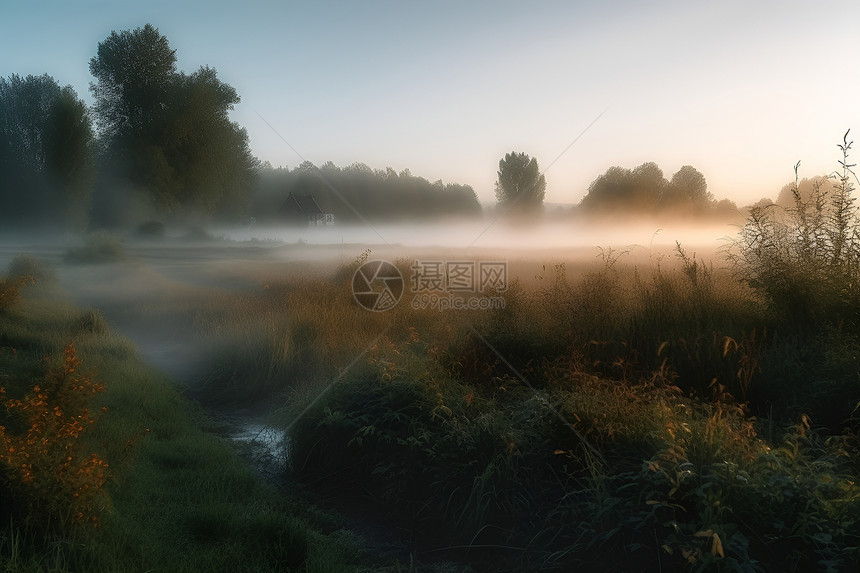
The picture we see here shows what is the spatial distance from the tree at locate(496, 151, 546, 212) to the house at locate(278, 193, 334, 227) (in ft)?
47.2

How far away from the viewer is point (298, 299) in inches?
431

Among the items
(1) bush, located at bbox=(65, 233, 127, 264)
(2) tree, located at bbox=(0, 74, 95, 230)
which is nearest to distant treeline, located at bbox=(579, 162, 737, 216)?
(1) bush, located at bbox=(65, 233, 127, 264)

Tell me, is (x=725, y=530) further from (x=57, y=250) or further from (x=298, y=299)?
(x=57, y=250)

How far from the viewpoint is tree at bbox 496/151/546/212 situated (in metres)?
21.0

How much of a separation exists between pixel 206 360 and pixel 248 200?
1007 inches

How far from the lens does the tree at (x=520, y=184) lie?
2100cm

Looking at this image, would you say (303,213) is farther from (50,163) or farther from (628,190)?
(628,190)

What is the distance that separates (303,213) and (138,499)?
102ft

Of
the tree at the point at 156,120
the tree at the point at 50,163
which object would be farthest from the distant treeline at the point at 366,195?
the tree at the point at 50,163

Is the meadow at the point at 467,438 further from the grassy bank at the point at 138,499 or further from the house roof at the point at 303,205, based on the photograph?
the house roof at the point at 303,205

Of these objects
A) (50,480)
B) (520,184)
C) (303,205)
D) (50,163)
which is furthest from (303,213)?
(50,480)

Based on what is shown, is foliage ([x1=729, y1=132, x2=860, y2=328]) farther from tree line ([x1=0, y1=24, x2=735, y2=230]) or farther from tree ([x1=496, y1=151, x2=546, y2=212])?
tree line ([x1=0, y1=24, x2=735, y2=230])

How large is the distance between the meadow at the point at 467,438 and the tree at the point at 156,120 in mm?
17367

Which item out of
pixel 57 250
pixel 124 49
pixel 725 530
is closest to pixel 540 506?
pixel 725 530
